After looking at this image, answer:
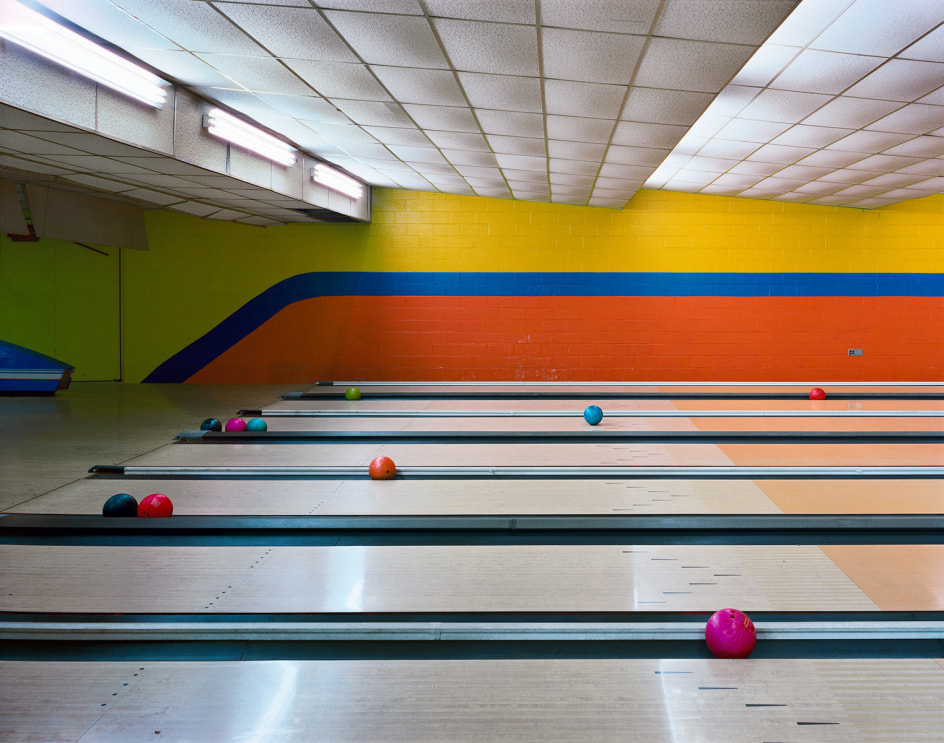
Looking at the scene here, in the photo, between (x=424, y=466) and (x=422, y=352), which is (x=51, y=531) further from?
(x=422, y=352)

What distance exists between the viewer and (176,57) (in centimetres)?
386

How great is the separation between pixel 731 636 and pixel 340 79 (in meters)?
3.69

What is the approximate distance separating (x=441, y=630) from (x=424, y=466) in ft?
5.89

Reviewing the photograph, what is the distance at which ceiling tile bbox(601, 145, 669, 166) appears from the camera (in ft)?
17.3

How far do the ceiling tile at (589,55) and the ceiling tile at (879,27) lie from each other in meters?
0.96

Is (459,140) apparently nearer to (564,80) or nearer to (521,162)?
(521,162)

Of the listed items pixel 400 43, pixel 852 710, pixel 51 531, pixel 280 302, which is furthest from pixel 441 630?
pixel 280 302

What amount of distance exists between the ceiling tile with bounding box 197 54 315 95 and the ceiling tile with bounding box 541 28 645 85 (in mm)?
1558

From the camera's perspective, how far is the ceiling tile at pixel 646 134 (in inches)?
181

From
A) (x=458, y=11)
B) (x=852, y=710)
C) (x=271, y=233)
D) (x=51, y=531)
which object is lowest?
(x=51, y=531)

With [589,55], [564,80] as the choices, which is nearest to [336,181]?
[564,80]

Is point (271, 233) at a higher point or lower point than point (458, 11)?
lower

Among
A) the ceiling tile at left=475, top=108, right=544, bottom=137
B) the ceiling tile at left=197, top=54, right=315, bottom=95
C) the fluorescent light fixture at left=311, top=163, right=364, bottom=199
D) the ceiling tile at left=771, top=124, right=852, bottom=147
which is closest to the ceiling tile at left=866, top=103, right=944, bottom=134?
the ceiling tile at left=771, top=124, right=852, bottom=147

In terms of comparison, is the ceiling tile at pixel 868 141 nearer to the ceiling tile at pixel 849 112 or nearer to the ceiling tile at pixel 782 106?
the ceiling tile at pixel 849 112
